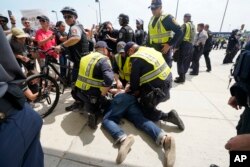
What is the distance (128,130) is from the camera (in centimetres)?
265

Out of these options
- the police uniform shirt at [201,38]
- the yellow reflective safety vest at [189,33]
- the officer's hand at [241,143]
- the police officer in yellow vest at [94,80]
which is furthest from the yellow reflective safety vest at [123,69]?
the police uniform shirt at [201,38]

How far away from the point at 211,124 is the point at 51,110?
2.73m

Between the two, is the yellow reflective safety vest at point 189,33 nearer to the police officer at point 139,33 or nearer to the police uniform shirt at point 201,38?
the police uniform shirt at point 201,38

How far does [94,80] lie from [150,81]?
853 mm

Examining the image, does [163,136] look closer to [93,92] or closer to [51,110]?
[93,92]

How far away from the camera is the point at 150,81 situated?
8.42 ft

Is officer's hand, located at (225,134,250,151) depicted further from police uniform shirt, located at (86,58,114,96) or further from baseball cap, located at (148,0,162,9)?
baseball cap, located at (148,0,162,9)

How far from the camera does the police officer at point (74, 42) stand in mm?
3059

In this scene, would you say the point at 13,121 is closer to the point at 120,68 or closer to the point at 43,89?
the point at 43,89

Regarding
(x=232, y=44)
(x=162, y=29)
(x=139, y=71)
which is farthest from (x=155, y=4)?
(x=232, y=44)

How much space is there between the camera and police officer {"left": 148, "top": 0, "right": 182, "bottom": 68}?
347cm

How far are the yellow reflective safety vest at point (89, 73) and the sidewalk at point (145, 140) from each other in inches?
25.1

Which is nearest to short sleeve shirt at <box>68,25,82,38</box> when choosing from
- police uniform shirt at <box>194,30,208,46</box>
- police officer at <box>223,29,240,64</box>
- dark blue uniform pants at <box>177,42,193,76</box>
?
dark blue uniform pants at <box>177,42,193,76</box>

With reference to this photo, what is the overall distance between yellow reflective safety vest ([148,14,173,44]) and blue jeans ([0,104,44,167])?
Answer: 3133 millimetres
